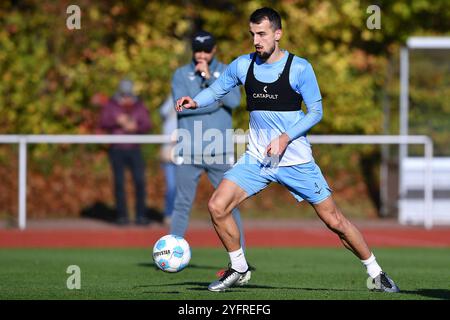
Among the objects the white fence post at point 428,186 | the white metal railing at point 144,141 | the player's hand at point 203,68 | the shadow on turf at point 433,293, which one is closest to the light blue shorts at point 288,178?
the shadow on turf at point 433,293

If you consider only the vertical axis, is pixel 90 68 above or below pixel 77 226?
above

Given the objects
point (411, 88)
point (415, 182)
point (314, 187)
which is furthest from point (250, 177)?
point (411, 88)

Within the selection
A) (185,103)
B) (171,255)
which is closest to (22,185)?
(171,255)

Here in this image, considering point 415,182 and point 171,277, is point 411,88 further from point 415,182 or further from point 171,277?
point 171,277

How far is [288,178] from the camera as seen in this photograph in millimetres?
9289

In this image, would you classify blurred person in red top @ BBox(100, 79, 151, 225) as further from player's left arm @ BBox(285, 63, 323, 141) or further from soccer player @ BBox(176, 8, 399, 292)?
player's left arm @ BBox(285, 63, 323, 141)

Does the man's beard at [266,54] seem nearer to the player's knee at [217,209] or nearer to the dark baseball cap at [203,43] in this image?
the player's knee at [217,209]

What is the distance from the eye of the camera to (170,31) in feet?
71.0

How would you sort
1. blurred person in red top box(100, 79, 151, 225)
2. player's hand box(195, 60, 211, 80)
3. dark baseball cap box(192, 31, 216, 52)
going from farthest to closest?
blurred person in red top box(100, 79, 151, 225) → dark baseball cap box(192, 31, 216, 52) → player's hand box(195, 60, 211, 80)

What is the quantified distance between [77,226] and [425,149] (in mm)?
5987

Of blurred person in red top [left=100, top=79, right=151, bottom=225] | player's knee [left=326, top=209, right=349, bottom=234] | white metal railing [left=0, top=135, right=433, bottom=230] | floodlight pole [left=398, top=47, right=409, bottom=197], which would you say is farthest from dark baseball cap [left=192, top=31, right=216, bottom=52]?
floodlight pole [left=398, top=47, right=409, bottom=197]

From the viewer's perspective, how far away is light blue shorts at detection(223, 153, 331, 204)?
30.3 feet

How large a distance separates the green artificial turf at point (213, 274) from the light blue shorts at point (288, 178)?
0.84 metres

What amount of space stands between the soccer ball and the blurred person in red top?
8619 millimetres
